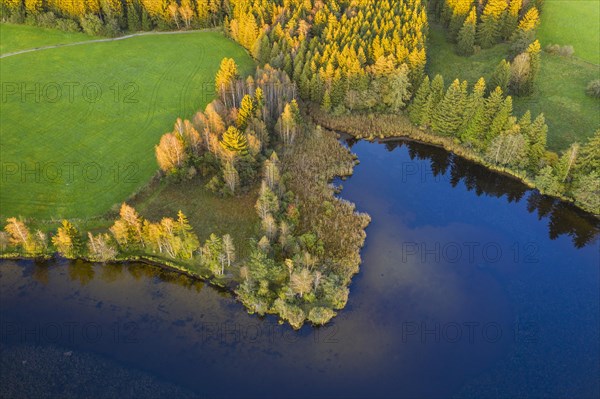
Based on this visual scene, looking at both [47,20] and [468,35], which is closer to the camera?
[468,35]

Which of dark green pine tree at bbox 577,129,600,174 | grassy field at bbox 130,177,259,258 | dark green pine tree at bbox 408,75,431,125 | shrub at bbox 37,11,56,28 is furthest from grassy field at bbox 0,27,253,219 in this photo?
dark green pine tree at bbox 577,129,600,174

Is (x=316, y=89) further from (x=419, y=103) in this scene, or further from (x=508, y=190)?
(x=508, y=190)

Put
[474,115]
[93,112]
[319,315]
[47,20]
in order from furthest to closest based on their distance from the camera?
[47,20] < [93,112] < [474,115] < [319,315]

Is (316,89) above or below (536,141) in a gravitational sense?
below

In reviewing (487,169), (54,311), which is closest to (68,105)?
(54,311)

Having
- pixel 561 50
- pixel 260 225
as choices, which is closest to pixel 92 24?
pixel 260 225

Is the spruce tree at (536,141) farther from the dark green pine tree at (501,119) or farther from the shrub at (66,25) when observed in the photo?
the shrub at (66,25)

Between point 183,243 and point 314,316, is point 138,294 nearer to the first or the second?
point 183,243

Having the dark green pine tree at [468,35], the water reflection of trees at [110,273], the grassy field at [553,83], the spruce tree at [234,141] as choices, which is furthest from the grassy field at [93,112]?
the dark green pine tree at [468,35]
